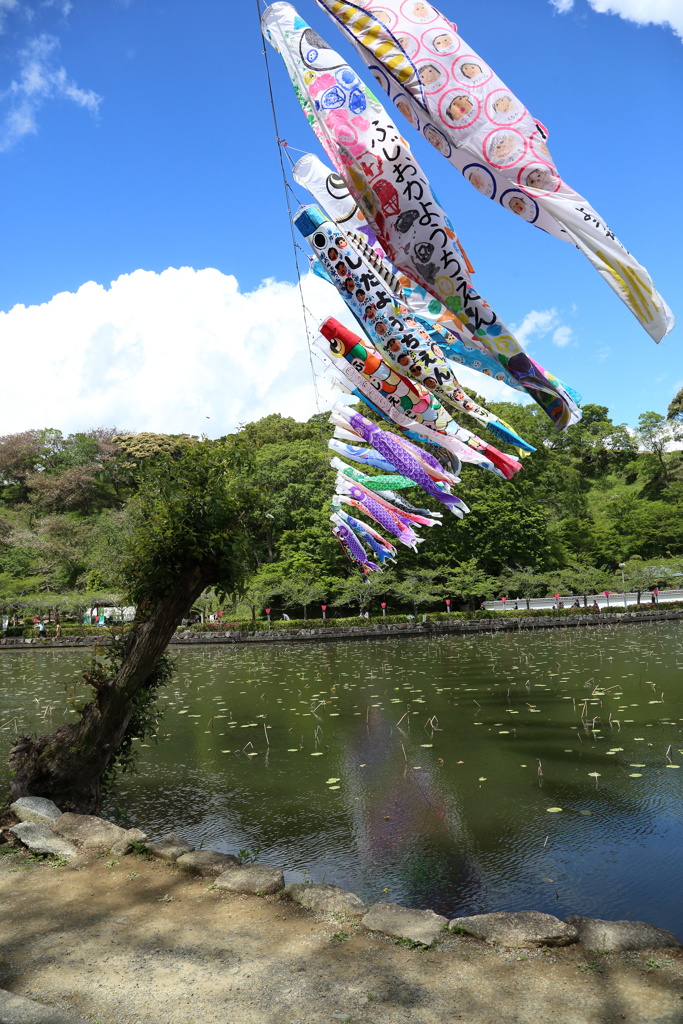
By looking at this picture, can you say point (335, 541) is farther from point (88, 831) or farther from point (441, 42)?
point (441, 42)

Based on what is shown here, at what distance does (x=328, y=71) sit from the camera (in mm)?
5371

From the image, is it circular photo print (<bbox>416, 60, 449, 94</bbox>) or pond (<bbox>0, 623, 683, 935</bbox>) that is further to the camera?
pond (<bbox>0, 623, 683, 935</bbox>)

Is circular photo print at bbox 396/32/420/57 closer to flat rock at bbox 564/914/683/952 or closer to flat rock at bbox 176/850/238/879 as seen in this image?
flat rock at bbox 564/914/683/952

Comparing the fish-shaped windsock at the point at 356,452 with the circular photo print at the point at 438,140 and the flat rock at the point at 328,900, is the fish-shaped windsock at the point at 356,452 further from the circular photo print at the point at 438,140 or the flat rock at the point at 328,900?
the flat rock at the point at 328,900

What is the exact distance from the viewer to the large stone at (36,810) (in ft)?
18.7

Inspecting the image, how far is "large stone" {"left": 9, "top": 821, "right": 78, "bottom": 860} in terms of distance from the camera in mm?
5137

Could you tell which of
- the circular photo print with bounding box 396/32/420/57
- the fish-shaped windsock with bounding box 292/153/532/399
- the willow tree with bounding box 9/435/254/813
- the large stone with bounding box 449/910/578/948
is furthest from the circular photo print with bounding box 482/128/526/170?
the large stone with bounding box 449/910/578/948

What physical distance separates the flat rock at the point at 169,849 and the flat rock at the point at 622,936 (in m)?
2.69

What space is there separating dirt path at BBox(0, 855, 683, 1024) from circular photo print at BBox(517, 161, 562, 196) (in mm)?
4173

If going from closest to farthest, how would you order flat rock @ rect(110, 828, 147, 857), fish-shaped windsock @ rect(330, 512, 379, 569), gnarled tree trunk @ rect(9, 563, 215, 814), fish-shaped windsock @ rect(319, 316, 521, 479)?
flat rock @ rect(110, 828, 147, 857) → gnarled tree trunk @ rect(9, 563, 215, 814) → fish-shaped windsock @ rect(319, 316, 521, 479) → fish-shaped windsock @ rect(330, 512, 379, 569)

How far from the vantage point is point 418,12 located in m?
4.66

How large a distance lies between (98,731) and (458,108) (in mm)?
5716

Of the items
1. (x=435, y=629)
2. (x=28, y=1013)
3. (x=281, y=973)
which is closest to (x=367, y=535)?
(x=281, y=973)

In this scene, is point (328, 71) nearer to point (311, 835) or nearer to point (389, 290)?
point (389, 290)
